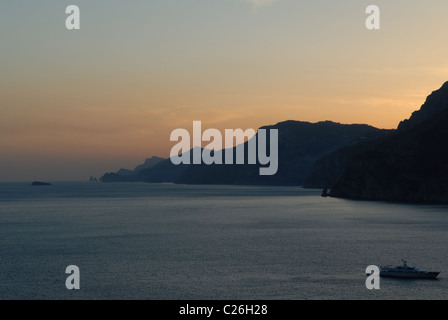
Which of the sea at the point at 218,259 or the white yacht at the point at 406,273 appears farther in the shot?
the white yacht at the point at 406,273

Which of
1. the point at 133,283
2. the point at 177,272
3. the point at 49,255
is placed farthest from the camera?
the point at 49,255

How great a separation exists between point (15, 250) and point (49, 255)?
12.2 metres

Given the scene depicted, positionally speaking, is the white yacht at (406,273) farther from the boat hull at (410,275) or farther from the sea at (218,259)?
the sea at (218,259)

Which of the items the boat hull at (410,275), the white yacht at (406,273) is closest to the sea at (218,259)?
the boat hull at (410,275)

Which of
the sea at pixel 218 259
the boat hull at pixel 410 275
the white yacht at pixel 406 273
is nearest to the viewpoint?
the sea at pixel 218 259

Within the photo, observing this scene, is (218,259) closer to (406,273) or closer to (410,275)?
(406,273)

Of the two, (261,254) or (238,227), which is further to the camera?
(238,227)

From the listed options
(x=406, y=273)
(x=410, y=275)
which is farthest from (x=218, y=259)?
(x=410, y=275)

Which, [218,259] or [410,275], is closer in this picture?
[410,275]

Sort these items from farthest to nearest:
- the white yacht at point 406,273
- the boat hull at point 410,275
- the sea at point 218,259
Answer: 1. the white yacht at point 406,273
2. the boat hull at point 410,275
3. the sea at point 218,259

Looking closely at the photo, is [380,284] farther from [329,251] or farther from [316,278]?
[329,251]

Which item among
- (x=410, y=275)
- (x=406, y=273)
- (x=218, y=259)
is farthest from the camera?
(x=218, y=259)
